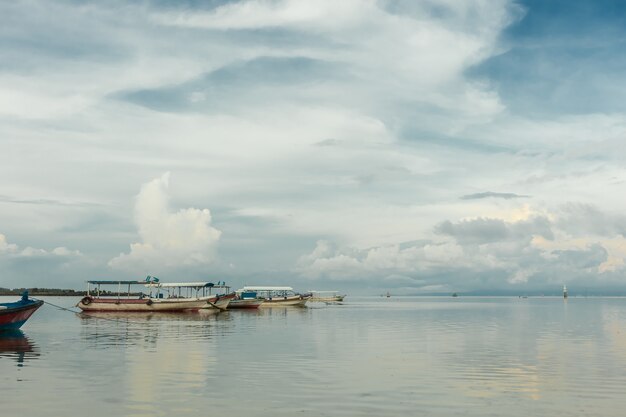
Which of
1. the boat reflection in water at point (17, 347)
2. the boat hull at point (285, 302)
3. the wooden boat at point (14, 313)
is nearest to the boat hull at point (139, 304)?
the boat hull at point (285, 302)

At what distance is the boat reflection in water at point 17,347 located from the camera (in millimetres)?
34075

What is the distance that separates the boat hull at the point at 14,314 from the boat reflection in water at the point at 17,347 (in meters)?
0.76

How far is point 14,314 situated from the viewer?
161ft

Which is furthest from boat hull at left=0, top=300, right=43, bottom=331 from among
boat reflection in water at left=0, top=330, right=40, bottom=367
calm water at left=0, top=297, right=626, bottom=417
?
calm water at left=0, top=297, right=626, bottom=417

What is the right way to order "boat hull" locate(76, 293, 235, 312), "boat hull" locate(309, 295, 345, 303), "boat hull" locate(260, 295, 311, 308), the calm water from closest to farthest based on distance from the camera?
the calm water → "boat hull" locate(76, 293, 235, 312) → "boat hull" locate(260, 295, 311, 308) → "boat hull" locate(309, 295, 345, 303)

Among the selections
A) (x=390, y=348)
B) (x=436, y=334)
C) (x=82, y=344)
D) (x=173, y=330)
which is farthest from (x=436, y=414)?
(x=173, y=330)

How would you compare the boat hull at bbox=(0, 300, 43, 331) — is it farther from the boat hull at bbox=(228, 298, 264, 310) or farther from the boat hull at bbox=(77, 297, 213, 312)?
the boat hull at bbox=(228, 298, 264, 310)

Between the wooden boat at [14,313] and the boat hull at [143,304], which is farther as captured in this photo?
the boat hull at [143,304]

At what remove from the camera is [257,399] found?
21.9 m

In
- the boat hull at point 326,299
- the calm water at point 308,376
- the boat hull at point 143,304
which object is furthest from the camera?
the boat hull at point 326,299

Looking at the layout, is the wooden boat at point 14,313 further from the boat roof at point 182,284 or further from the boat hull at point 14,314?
the boat roof at point 182,284

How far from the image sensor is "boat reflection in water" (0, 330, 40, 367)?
34.1 m

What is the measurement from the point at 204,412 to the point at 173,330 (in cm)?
3628

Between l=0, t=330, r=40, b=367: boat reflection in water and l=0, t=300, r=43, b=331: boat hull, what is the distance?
0.76m
